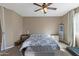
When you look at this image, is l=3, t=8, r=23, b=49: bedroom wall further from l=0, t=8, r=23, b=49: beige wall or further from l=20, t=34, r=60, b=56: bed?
l=20, t=34, r=60, b=56: bed

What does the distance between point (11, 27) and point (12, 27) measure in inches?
0.5

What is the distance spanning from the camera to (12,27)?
1158mm

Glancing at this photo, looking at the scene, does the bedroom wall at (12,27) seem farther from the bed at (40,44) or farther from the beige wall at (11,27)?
the bed at (40,44)

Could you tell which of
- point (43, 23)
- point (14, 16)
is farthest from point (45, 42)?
point (14, 16)

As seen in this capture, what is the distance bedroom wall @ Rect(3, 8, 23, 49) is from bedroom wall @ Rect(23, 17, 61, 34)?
7 cm

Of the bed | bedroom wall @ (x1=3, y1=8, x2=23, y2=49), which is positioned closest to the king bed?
the bed

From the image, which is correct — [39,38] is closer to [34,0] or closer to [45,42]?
[45,42]

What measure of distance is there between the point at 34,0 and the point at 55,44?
2.34 feet

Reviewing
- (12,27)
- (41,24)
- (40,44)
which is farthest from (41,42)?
(12,27)

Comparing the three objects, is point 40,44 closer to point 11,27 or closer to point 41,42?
point 41,42

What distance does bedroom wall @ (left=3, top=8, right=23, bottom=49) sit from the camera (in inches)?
43.5

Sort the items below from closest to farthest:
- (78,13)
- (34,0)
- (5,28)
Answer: (34,0) → (78,13) → (5,28)

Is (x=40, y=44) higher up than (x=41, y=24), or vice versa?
(x=41, y=24)

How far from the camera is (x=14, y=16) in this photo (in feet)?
3.88
